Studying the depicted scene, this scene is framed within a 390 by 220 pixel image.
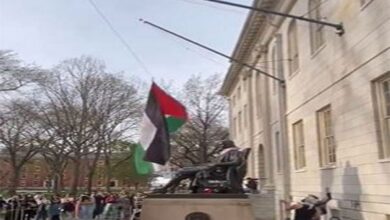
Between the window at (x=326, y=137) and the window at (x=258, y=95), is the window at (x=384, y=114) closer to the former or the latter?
the window at (x=326, y=137)

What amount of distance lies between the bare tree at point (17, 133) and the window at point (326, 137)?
2838 cm

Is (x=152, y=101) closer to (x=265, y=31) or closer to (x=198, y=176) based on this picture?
(x=198, y=176)

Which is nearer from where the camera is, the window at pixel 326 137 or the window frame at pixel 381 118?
the window frame at pixel 381 118

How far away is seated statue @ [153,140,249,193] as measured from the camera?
12.0 meters

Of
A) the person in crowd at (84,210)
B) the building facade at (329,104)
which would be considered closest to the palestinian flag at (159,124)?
the building facade at (329,104)

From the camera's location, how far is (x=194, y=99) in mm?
53156

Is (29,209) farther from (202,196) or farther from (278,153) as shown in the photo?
(202,196)

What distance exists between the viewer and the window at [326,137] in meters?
15.3

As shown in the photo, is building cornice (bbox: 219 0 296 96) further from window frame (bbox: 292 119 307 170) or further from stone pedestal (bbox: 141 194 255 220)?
stone pedestal (bbox: 141 194 255 220)

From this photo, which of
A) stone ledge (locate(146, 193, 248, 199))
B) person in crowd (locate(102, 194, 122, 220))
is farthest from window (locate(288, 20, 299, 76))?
person in crowd (locate(102, 194, 122, 220))

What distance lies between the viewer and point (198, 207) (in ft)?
37.9

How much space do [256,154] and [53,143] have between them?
19783 millimetres

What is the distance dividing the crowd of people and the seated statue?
10138 mm

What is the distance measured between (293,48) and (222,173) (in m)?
9.53
